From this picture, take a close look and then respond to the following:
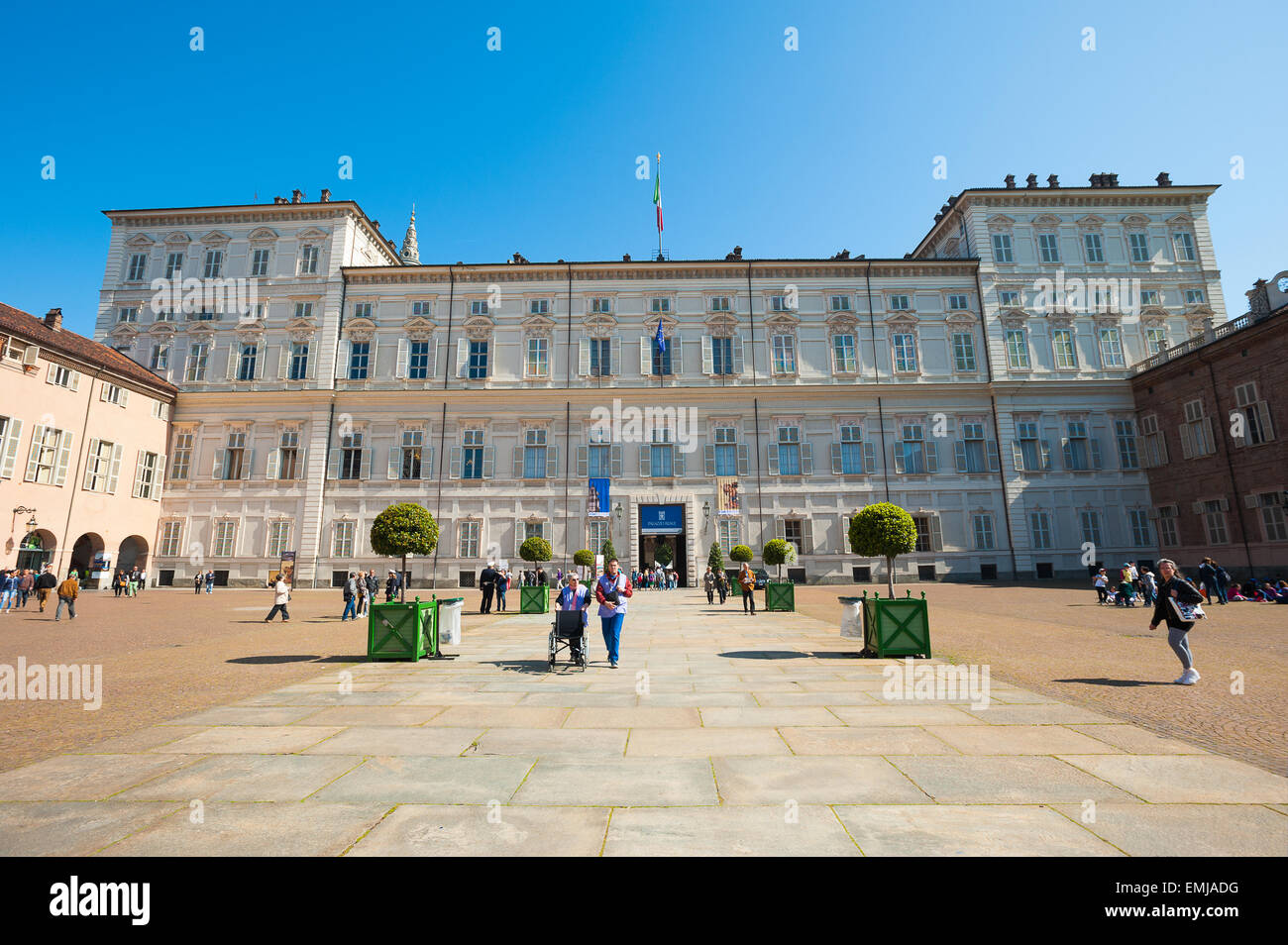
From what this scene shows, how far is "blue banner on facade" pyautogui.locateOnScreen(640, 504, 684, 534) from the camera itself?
108 ft

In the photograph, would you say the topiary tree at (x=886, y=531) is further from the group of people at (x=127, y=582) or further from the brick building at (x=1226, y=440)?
the group of people at (x=127, y=582)

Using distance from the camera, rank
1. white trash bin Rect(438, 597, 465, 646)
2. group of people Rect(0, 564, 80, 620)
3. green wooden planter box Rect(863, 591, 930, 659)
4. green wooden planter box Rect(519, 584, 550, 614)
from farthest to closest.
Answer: green wooden planter box Rect(519, 584, 550, 614), group of people Rect(0, 564, 80, 620), white trash bin Rect(438, 597, 465, 646), green wooden planter box Rect(863, 591, 930, 659)

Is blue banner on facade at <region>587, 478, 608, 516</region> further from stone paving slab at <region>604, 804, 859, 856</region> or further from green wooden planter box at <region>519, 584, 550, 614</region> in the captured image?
stone paving slab at <region>604, 804, 859, 856</region>

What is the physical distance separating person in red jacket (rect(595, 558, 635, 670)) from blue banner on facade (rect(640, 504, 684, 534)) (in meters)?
22.9

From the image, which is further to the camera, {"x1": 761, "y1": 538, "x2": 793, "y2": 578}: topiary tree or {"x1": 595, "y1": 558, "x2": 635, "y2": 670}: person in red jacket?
{"x1": 761, "y1": 538, "x2": 793, "y2": 578}: topiary tree

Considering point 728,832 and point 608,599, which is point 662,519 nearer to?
point 608,599

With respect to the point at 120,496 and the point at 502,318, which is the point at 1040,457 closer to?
Answer: the point at 502,318

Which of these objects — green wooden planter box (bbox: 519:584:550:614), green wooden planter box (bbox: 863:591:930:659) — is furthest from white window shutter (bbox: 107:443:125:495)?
green wooden planter box (bbox: 863:591:930:659)

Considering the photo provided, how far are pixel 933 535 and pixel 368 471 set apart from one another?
31652 millimetres

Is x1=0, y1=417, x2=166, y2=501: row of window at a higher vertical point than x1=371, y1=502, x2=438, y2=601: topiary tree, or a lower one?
higher

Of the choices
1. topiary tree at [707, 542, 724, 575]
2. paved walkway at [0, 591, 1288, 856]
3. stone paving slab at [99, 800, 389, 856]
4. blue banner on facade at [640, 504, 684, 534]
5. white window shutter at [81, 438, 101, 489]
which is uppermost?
white window shutter at [81, 438, 101, 489]

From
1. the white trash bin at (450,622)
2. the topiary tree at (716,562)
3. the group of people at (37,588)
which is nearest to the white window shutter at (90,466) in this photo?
the group of people at (37,588)

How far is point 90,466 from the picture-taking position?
29.4 metres

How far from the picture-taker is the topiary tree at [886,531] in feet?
41.0
